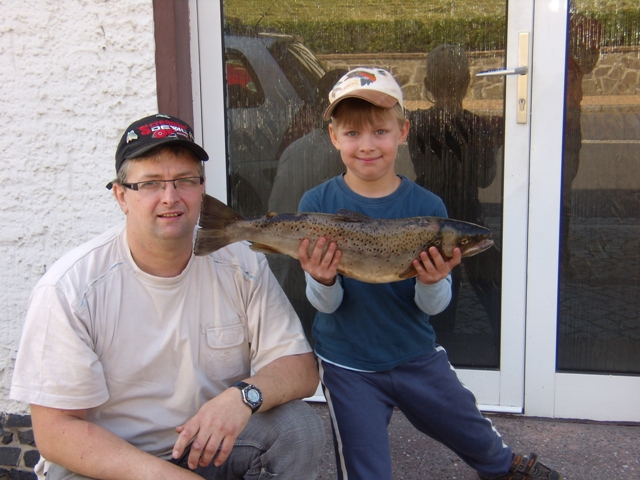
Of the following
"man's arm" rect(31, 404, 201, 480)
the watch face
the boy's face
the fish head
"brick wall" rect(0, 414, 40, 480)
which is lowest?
"brick wall" rect(0, 414, 40, 480)

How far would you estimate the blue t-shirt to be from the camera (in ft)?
8.66

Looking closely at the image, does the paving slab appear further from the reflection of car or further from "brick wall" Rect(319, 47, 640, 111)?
"brick wall" Rect(319, 47, 640, 111)

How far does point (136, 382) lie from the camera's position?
243 centimetres

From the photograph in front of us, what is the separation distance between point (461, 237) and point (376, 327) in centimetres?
58

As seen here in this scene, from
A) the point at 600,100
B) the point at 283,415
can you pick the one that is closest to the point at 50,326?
the point at 283,415

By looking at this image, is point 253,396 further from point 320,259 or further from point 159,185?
point 159,185

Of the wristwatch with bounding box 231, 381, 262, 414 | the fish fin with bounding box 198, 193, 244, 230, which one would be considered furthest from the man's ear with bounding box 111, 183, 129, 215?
the wristwatch with bounding box 231, 381, 262, 414

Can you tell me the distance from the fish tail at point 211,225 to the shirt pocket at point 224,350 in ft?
1.25

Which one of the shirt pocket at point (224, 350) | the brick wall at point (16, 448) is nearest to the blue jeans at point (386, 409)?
the shirt pocket at point (224, 350)

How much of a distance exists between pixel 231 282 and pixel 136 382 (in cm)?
54

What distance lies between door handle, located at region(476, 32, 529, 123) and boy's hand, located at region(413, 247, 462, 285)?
1.56 metres

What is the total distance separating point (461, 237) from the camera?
2.34 metres

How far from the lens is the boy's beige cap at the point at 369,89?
2.52 metres

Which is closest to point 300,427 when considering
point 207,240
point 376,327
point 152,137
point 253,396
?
point 253,396
